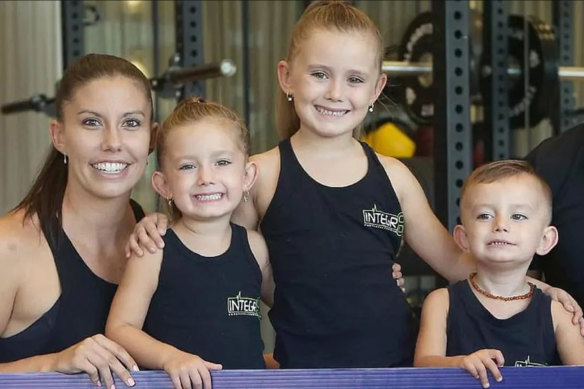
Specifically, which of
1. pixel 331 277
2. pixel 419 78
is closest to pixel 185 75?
pixel 419 78

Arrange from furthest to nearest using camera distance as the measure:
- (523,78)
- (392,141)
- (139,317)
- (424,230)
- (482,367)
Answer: (392,141)
(523,78)
(424,230)
(139,317)
(482,367)

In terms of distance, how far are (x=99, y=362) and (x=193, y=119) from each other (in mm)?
462

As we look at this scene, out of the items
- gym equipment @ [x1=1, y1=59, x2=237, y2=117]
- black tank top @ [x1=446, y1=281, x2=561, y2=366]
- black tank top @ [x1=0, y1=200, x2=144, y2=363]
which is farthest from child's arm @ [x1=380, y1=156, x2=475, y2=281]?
gym equipment @ [x1=1, y1=59, x2=237, y2=117]

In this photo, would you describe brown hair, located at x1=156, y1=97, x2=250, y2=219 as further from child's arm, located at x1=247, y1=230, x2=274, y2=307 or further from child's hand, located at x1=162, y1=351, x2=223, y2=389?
child's hand, located at x1=162, y1=351, x2=223, y2=389

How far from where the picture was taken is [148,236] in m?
1.54

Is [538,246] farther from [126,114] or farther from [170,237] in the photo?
[126,114]

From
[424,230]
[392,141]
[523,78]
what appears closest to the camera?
[424,230]

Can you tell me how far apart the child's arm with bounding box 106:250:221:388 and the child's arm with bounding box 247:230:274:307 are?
0.17 metres

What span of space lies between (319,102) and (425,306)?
14.9 inches

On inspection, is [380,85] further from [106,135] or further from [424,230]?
[106,135]

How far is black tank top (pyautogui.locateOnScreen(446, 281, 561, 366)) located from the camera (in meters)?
1.54

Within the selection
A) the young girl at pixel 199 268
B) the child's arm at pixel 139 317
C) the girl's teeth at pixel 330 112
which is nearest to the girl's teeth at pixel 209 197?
the young girl at pixel 199 268

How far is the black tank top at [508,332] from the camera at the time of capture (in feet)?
5.05

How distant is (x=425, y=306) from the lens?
5.24ft
